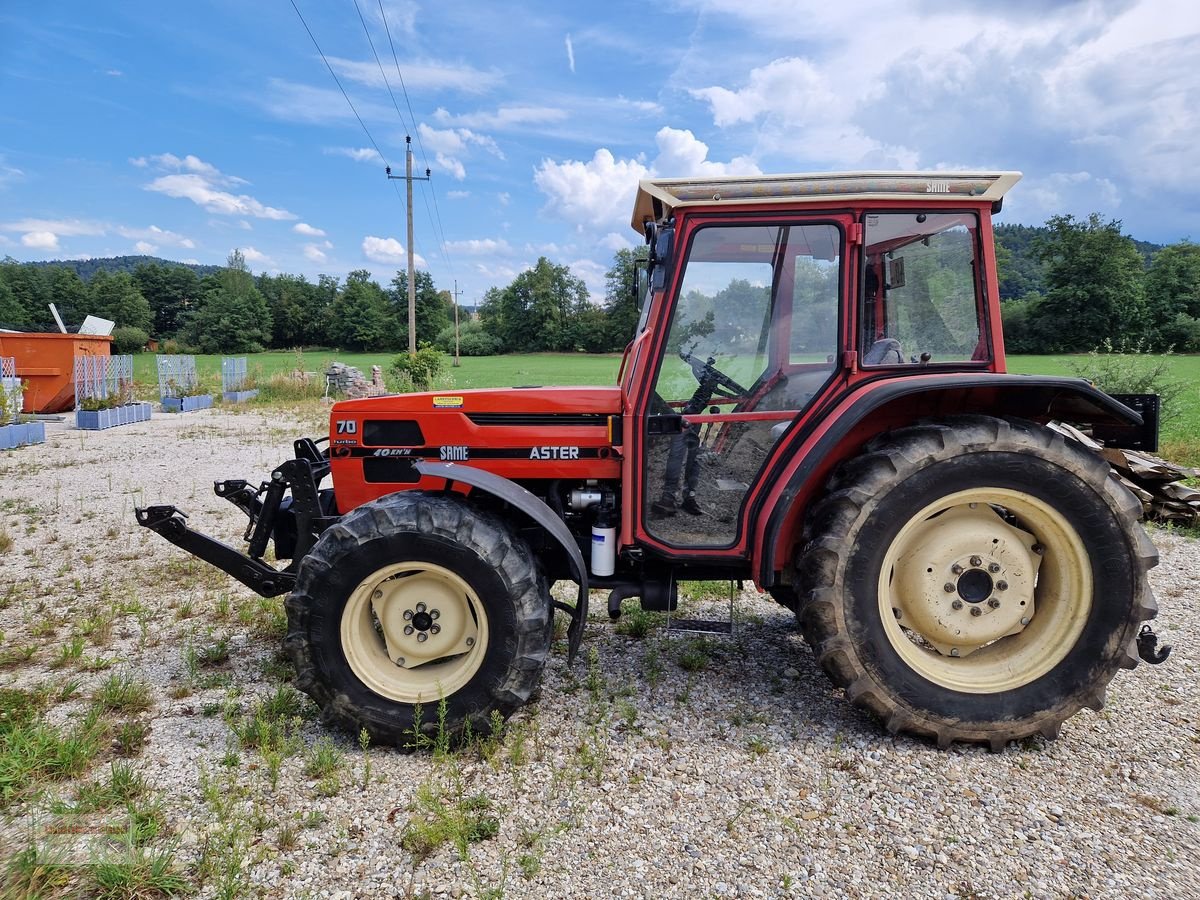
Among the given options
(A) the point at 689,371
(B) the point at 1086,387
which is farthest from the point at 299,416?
(B) the point at 1086,387

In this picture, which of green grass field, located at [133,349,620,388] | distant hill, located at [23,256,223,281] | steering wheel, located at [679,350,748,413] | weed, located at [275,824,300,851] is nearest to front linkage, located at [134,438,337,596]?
weed, located at [275,824,300,851]

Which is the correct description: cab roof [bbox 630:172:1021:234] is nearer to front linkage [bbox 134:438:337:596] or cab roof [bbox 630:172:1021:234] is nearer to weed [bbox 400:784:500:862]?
front linkage [bbox 134:438:337:596]

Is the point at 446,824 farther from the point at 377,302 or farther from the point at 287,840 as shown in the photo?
the point at 377,302

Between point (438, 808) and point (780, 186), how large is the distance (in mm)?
2860

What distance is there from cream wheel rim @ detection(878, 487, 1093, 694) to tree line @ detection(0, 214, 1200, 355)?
1570 inches

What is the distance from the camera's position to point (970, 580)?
320cm

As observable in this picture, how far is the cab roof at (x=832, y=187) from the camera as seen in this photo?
3.09 m

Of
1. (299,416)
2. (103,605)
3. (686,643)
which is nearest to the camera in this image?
(686,643)

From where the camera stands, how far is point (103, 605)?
16.3 feet

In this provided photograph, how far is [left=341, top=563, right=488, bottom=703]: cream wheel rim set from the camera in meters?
3.11

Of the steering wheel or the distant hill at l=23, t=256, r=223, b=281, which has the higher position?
the distant hill at l=23, t=256, r=223, b=281

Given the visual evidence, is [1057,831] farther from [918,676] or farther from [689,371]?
A: [689,371]

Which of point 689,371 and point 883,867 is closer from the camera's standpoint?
point 883,867

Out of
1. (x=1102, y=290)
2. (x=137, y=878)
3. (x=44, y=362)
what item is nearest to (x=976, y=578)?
(x=137, y=878)
